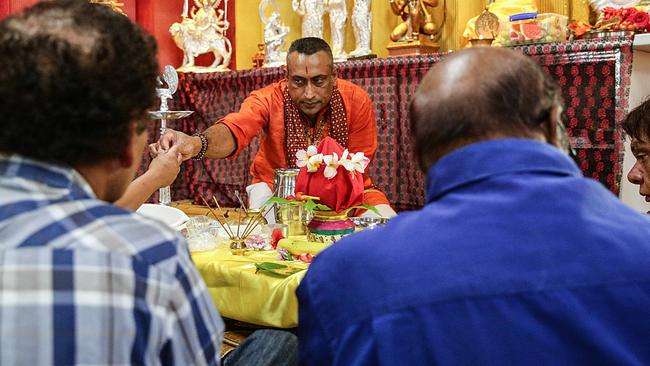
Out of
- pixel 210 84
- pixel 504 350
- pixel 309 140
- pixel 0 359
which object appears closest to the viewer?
pixel 0 359

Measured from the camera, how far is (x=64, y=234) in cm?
75

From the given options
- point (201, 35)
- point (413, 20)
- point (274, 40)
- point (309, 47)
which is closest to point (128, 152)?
point (309, 47)

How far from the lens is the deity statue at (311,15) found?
5.80 meters

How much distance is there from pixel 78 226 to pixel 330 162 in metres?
1.55

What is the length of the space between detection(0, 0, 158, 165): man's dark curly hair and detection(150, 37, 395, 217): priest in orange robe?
242cm

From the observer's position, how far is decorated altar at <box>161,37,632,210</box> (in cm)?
369

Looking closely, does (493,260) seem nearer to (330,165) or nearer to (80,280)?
(80,280)

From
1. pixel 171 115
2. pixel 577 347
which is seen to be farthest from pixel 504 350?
pixel 171 115

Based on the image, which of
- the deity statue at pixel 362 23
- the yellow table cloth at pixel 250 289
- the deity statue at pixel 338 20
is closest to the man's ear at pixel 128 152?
the yellow table cloth at pixel 250 289

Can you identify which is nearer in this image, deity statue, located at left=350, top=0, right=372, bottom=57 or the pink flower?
the pink flower

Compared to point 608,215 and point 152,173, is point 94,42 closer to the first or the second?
point 608,215

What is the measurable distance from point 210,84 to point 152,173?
12.3 ft

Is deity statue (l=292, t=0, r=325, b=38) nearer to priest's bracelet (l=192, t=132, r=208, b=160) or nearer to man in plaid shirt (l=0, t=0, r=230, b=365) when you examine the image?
priest's bracelet (l=192, t=132, r=208, b=160)

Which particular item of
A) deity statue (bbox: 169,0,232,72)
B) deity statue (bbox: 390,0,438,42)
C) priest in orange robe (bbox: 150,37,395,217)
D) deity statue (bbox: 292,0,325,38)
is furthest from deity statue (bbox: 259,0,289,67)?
priest in orange robe (bbox: 150,37,395,217)
